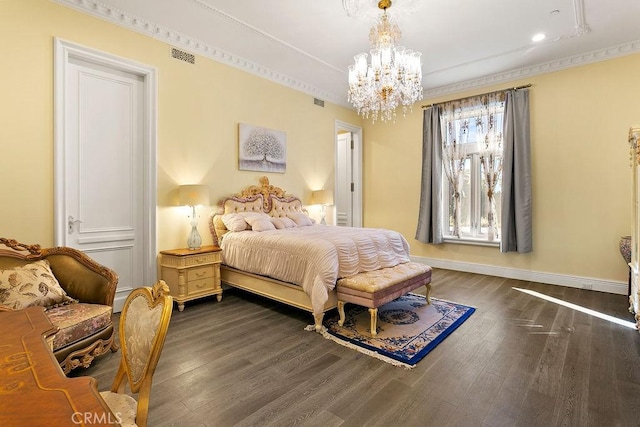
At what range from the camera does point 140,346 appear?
Answer: 4.07 feet

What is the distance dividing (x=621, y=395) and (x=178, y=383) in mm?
2889

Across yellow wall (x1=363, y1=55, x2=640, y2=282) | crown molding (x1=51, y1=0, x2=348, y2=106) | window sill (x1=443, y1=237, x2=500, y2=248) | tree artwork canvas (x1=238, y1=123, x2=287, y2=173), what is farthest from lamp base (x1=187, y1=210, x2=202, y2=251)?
yellow wall (x1=363, y1=55, x2=640, y2=282)

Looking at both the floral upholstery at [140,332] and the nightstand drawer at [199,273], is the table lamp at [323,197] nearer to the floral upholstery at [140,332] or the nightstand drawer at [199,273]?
the nightstand drawer at [199,273]

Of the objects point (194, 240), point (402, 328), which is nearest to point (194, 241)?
point (194, 240)

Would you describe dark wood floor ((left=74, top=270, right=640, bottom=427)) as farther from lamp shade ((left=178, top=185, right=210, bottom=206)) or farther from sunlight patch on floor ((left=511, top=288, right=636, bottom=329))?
lamp shade ((left=178, top=185, right=210, bottom=206))

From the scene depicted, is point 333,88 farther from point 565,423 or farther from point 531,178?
point 565,423

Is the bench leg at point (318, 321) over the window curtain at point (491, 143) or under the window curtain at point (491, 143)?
under

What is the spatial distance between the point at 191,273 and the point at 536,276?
4.95 metres

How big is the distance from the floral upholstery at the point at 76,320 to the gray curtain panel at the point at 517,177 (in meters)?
5.22

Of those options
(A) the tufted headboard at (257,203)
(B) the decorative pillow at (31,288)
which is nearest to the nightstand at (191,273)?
(A) the tufted headboard at (257,203)

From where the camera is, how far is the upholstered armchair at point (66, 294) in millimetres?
2184

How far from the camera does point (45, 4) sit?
3020mm

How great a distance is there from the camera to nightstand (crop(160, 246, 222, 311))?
12.0ft

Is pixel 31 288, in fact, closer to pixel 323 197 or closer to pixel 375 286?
pixel 375 286
